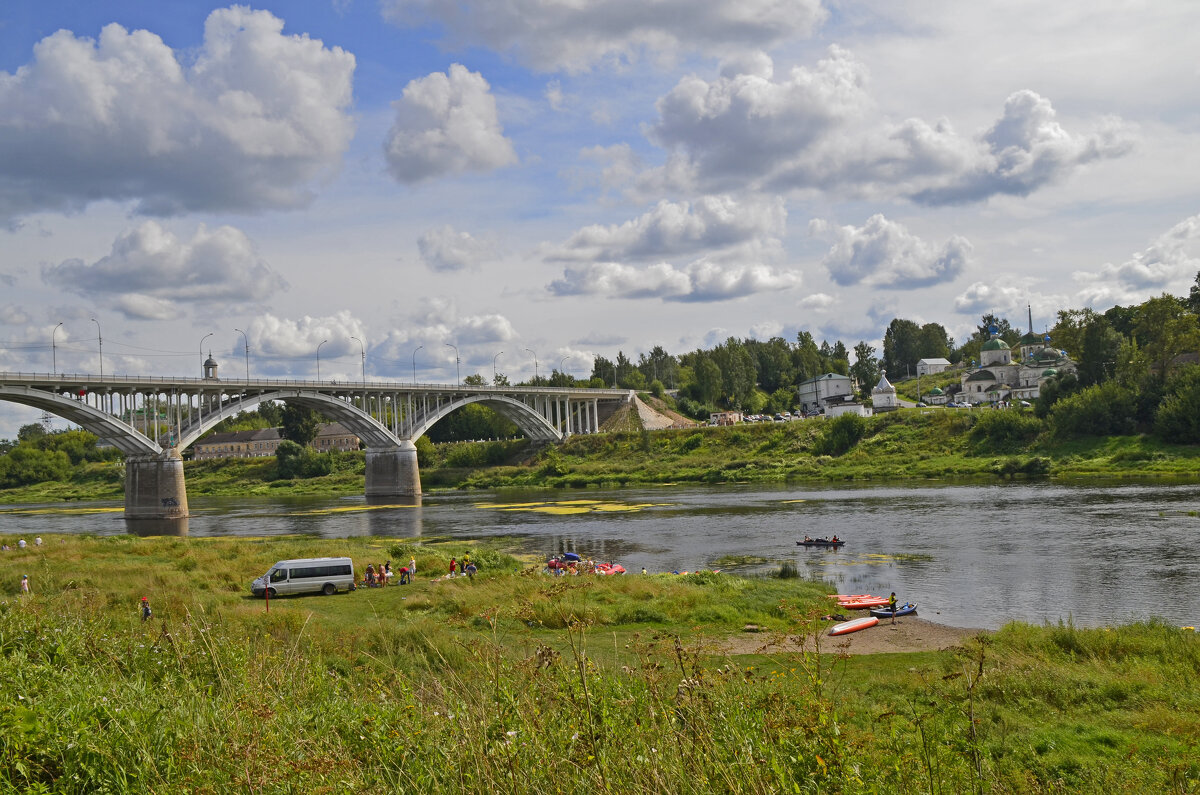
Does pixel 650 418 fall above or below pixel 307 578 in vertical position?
above

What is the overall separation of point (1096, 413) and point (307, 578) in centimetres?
7167

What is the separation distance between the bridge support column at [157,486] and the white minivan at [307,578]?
4943 cm

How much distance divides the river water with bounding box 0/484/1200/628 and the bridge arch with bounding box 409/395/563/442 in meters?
18.6

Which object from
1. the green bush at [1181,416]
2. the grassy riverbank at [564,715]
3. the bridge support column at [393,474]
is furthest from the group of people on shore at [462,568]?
the green bush at [1181,416]

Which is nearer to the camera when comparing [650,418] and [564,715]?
[564,715]

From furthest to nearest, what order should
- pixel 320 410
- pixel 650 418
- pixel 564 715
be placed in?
pixel 650 418, pixel 320 410, pixel 564 715

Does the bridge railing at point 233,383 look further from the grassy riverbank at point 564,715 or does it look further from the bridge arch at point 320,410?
the grassy riverbank at point 564,715

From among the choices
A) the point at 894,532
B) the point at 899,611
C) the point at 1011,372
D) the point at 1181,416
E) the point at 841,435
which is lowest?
the point at 894,532

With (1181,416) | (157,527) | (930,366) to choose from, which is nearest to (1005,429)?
(1181,416)

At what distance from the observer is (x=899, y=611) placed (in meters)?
24.3

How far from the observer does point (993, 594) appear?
89.4ft

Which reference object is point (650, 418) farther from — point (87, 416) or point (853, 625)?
point (853, 625)

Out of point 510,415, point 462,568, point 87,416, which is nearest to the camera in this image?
point 462,568

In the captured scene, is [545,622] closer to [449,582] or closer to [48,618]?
[449,582]
